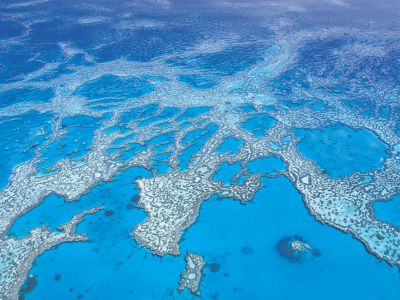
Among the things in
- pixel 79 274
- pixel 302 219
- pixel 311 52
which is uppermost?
pixel 311 52

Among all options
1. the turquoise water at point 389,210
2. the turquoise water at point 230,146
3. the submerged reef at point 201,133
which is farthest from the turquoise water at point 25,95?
the turquoise water at point 389,210

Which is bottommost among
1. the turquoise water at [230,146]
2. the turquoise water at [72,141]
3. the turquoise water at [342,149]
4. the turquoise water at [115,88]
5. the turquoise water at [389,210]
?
the turquoise water at [72,141]

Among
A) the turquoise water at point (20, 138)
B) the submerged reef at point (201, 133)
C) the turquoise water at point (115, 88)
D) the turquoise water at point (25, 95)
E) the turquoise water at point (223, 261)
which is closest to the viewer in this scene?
the turquoise water at point (223, 261)

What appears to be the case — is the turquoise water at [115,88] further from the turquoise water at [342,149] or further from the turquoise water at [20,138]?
the turquoise water at [342,149]

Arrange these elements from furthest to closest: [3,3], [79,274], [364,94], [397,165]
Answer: [3,3] → [364,94] → [397,165] → [79,274]

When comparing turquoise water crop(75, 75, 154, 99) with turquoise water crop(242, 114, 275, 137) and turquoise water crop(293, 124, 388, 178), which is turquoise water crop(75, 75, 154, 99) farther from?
turquoise water crop(293, 124, 388, 178)

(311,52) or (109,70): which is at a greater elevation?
(311,52)

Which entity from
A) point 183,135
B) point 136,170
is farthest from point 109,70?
point 136,170

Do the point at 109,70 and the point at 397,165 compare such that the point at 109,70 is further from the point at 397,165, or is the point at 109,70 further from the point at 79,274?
the point at 397,165

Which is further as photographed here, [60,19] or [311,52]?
[60,19]
